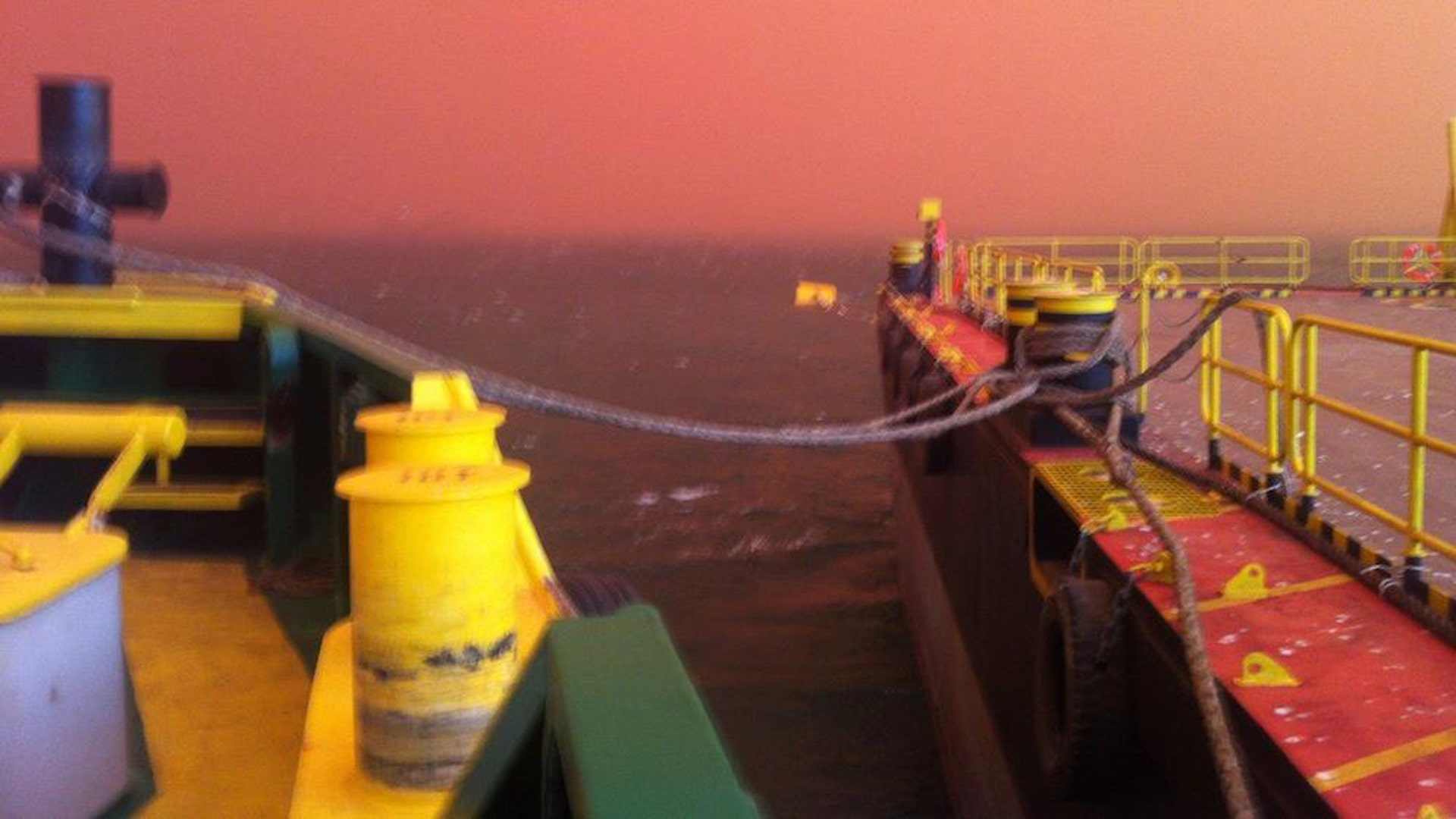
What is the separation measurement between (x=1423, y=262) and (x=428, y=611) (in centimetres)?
2430

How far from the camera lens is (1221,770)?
12.1 ft

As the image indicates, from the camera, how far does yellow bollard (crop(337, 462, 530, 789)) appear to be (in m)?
2.86

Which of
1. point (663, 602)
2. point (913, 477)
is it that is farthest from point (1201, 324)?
point (663, 602)

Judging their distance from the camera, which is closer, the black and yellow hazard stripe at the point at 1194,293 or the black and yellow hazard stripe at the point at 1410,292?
the black and yellow hazard stripe at the point at 1194,293

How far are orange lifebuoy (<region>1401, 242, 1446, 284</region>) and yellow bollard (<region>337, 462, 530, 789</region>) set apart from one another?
2353cm

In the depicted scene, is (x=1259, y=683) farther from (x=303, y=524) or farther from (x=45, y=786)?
(x=303, y=524)

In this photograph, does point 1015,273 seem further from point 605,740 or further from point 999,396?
point 605,740

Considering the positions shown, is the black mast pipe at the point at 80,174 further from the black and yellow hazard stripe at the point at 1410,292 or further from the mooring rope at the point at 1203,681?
the black and yellow hazard stripe at the point at 1410,292

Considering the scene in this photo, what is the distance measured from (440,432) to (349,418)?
2268 millimetres

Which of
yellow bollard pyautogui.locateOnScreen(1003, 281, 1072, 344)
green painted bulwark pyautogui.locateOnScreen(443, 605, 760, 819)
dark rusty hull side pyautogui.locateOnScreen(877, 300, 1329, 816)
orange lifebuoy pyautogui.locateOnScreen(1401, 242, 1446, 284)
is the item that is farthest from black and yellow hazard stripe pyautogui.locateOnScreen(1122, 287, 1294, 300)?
green painted bulwark pyautogui.locateOnScreen(443, 605, 760, 819)

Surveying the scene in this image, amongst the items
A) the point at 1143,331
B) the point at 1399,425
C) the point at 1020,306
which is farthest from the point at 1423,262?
the point at 1399,425

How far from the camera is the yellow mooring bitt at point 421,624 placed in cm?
286

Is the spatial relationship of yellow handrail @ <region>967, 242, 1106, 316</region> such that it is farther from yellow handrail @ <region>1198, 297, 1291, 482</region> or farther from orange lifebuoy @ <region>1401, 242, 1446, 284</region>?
orange lifebuoy @ <region>1401, 242, 1446, 284</region>

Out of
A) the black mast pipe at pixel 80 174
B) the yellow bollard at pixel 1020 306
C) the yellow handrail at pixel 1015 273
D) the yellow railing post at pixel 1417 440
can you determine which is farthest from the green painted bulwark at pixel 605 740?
the yellow handrail at pixel 1015 273
